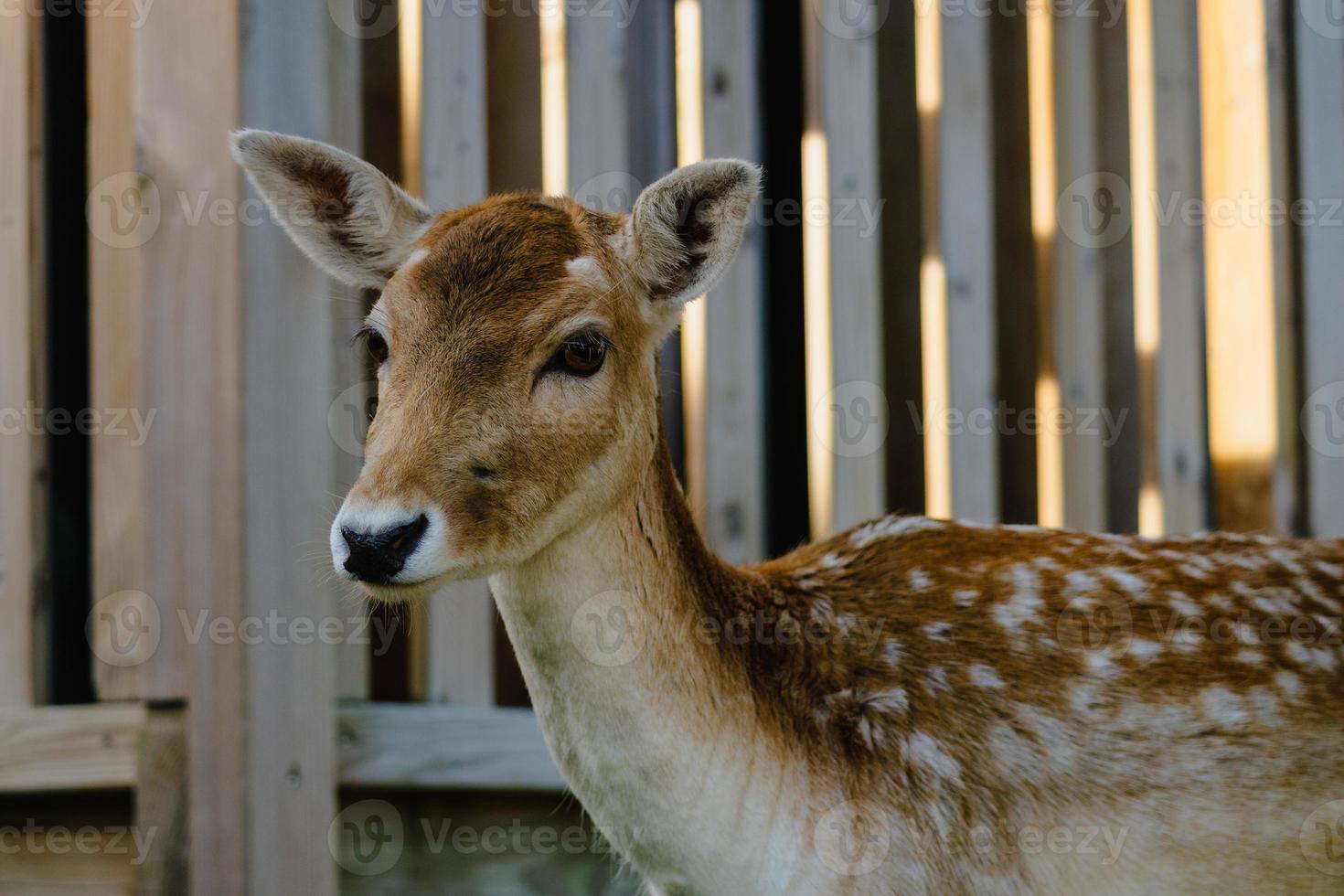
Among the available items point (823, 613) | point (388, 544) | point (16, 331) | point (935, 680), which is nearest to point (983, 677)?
point (935, 680)

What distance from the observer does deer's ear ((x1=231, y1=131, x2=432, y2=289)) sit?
104 inches

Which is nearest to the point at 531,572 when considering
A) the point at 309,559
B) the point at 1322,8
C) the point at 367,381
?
the point at 309,559

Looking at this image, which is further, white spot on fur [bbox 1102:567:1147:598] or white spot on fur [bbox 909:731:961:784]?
white spot on fur [bbox 1102:567:1147:598]

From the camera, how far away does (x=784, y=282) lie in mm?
4852

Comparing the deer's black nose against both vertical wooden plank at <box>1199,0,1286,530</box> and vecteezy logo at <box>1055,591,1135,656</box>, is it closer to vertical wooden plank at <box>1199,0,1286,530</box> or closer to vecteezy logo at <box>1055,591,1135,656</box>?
vecteezy logo at <box>1055,591,1135,656</box>

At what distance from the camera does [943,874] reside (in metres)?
2.32

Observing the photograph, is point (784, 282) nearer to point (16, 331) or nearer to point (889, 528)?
point (889, 528)

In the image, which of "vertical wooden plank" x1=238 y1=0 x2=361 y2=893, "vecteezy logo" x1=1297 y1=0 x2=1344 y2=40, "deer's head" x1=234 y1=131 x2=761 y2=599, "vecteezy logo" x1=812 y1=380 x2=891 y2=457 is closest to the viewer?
"deer's head" x1=234 y1=131 x2=761 y2=599

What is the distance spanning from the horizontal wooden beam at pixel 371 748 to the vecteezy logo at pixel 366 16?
6.60ft

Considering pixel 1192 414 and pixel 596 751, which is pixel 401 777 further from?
pixel 1192 414

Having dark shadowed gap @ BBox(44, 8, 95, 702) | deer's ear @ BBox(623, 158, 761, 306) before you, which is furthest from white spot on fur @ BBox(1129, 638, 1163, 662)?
dark shadowed gap @ BBox(44, 8, 95, 702)

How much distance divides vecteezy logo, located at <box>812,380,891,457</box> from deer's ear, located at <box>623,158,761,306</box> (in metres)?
1.42

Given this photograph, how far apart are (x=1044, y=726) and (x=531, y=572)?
1.07 m

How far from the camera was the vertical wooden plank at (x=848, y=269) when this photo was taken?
154 inches
